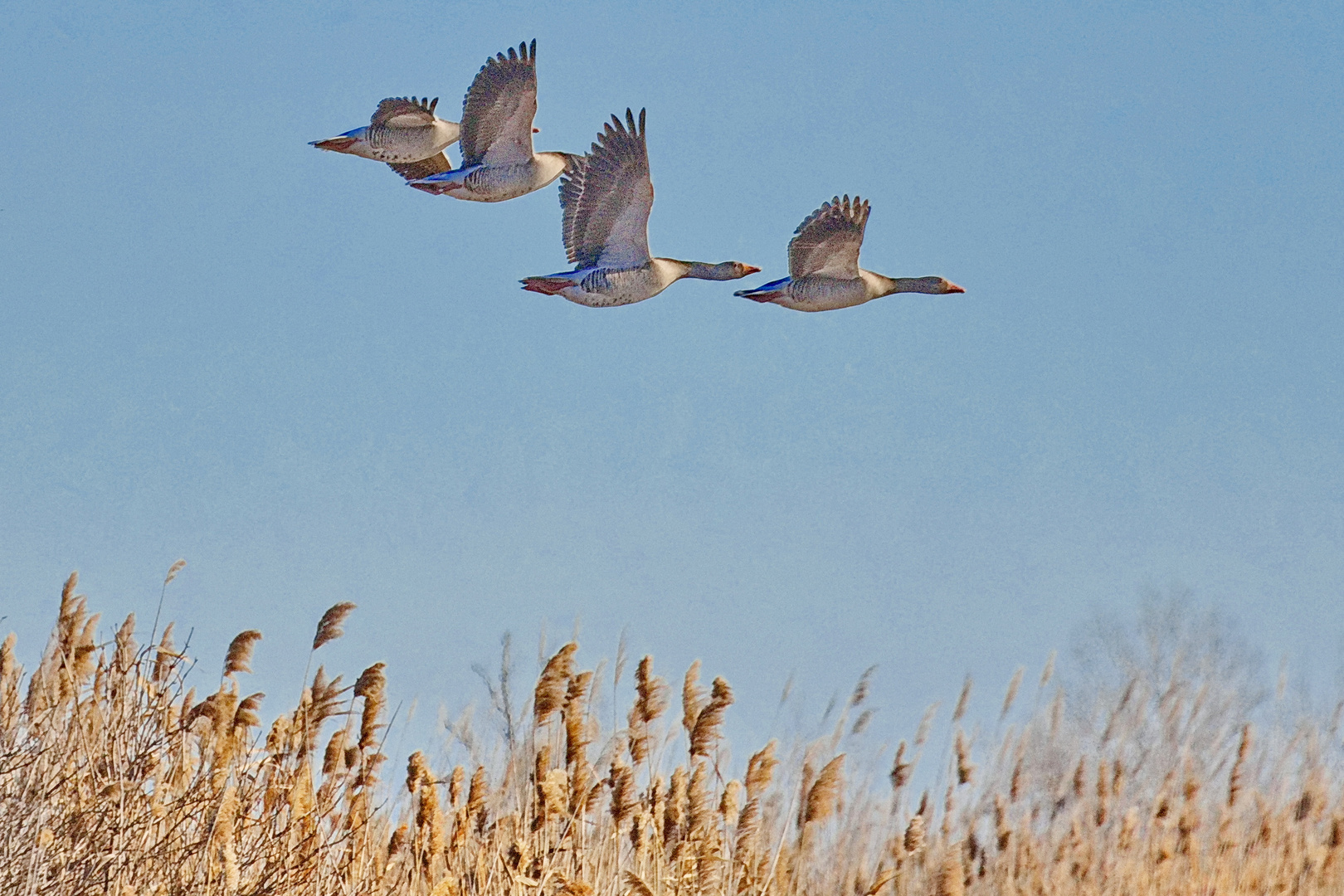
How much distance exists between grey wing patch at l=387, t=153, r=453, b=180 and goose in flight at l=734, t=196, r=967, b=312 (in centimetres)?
224

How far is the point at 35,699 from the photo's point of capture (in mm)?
5941

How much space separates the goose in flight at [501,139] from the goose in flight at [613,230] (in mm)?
235

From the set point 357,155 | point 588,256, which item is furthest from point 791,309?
point 357,155

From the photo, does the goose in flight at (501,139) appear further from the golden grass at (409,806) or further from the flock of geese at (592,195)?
the golden grass at (409,806)

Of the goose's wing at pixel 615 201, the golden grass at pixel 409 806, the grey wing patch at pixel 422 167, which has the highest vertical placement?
the grey wing patch at pixel 422 167

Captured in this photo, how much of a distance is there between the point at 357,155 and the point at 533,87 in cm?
111

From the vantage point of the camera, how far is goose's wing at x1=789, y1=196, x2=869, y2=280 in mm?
7219

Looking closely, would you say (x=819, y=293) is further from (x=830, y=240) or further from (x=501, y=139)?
(x=501, y=139)

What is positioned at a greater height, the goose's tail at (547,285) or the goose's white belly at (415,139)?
the goose's white belly at (415,139)

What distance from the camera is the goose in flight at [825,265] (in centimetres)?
723

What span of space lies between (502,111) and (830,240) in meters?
1.77

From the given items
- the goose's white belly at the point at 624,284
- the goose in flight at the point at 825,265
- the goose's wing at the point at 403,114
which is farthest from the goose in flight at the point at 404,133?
the goose in flight at the point at 825,265

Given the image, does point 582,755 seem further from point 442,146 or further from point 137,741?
point 442,146

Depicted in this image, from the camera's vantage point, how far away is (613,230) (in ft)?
24.6
